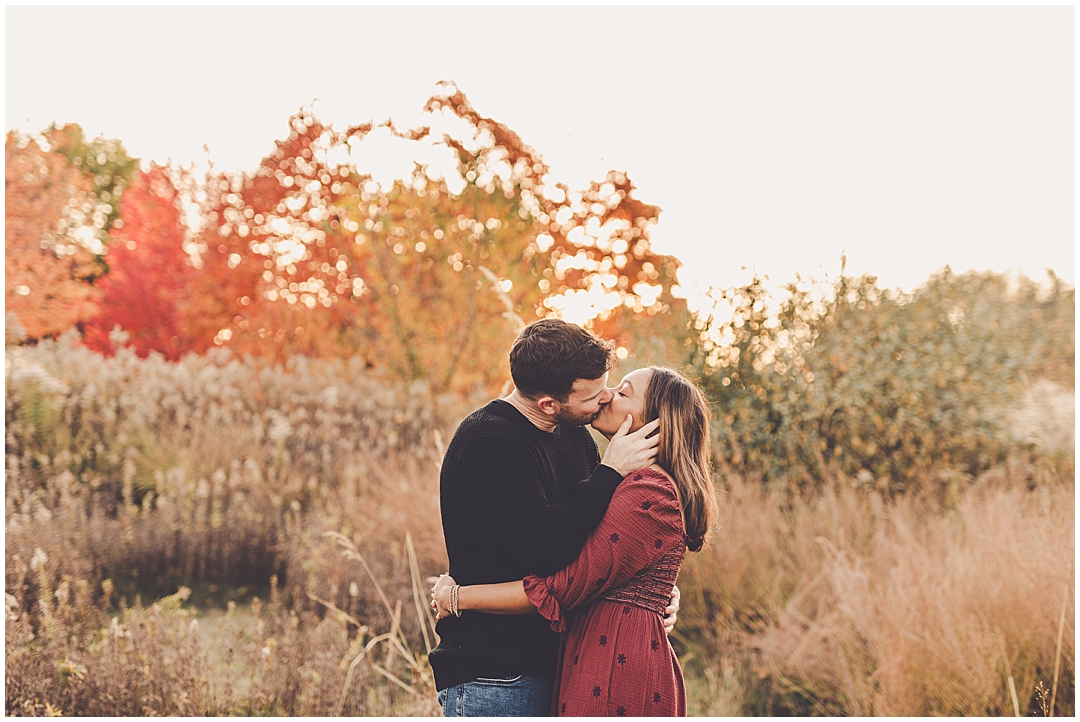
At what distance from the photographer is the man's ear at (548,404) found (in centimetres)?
225

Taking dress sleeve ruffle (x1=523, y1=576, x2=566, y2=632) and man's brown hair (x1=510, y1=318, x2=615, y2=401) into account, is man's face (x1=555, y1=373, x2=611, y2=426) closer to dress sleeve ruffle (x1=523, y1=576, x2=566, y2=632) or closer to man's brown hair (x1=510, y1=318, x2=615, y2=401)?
man's brown hair (x1=510, y1=318, x2=615, y2=401)

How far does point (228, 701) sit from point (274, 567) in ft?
6.62

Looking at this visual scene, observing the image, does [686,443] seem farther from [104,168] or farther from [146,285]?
[104,168]

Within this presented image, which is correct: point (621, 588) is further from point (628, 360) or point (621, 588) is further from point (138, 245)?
point (138, 245)

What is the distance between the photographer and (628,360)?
269 inches

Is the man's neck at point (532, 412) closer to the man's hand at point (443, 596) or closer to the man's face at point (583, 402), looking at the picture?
the man's face at point (583, 402)

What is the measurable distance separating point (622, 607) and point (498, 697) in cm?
44

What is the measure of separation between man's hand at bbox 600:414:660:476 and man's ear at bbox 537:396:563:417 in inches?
7.5

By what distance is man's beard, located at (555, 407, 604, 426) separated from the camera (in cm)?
228

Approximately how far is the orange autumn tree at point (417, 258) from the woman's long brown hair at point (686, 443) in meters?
5.44

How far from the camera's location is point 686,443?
7.54 feet

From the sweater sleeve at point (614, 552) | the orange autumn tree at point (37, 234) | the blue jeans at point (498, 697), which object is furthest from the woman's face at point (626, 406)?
the orange autumn tree at point (37, 234)

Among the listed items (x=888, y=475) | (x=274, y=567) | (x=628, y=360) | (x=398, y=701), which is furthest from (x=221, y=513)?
(x=888, y=475)

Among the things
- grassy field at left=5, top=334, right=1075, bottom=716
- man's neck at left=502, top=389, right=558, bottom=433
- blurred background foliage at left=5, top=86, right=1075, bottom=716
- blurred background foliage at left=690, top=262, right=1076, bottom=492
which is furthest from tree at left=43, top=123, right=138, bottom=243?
man's neck at left=502, top=389, right=558, bottom=433
